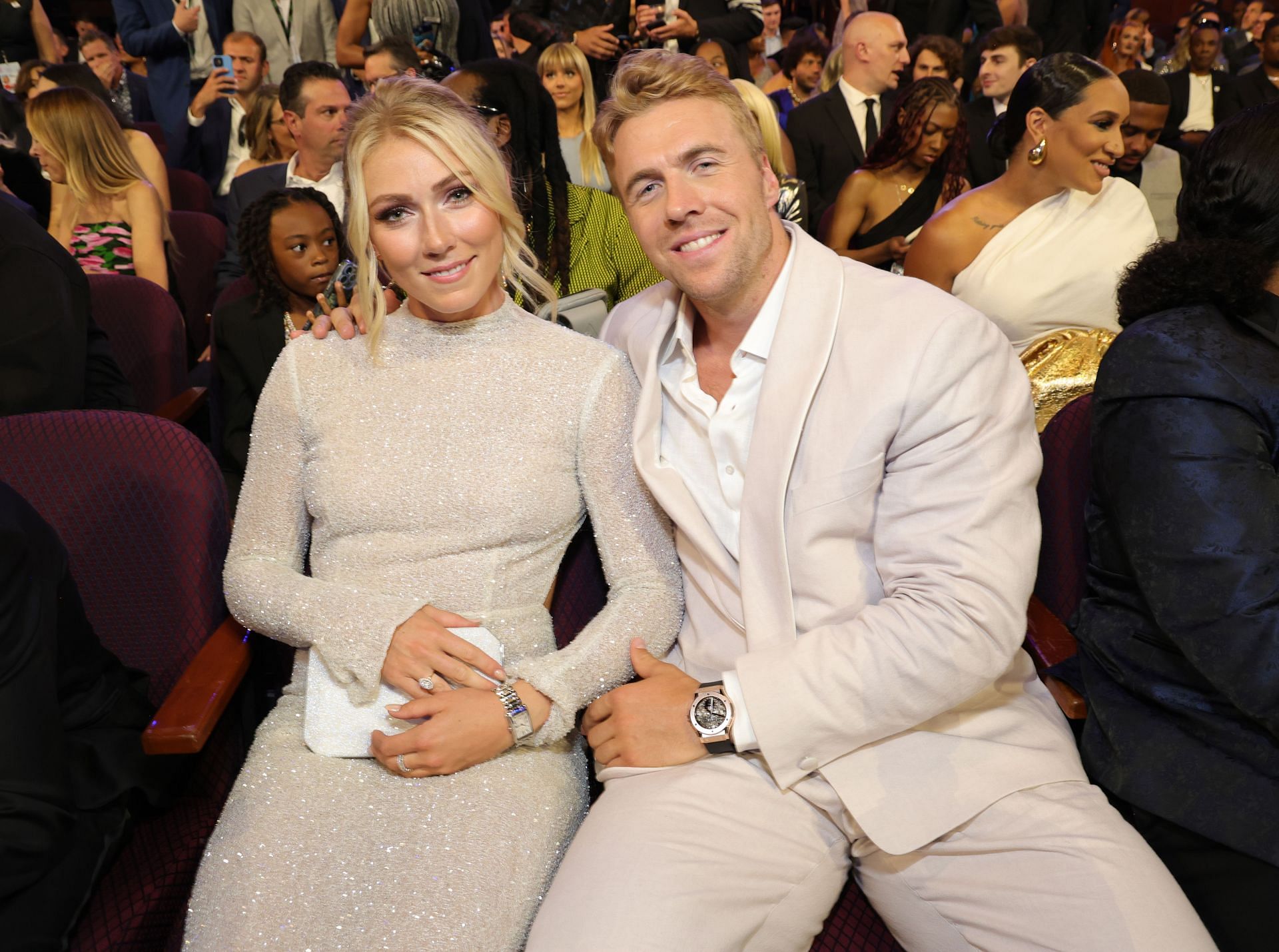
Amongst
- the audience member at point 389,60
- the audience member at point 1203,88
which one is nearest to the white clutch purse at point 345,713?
the audience member at point 389,60

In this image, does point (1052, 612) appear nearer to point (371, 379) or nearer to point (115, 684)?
point (371, 379)

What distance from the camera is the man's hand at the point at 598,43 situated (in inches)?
195

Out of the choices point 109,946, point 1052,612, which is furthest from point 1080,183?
point 109,946

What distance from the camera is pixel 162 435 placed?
76.9 inches

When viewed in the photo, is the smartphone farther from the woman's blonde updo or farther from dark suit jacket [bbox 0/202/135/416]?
dark suit jacket [bbox 0/202/135/416]

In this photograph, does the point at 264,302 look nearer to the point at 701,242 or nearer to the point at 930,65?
the point at 701,242

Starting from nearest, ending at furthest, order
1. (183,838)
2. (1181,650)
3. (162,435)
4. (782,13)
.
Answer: (1181,650)
(183,838)
(162,435)
(782,13)

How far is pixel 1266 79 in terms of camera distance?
7215mm

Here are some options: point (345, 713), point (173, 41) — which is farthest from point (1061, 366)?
point (173, 41)

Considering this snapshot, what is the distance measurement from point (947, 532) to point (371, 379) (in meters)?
0.98

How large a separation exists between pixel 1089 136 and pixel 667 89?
172cm

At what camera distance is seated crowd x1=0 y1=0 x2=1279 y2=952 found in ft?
4.72

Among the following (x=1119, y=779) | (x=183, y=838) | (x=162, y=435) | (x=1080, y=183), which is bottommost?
(x=183, y=838)

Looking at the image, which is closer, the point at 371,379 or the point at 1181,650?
the point at 1181,650
